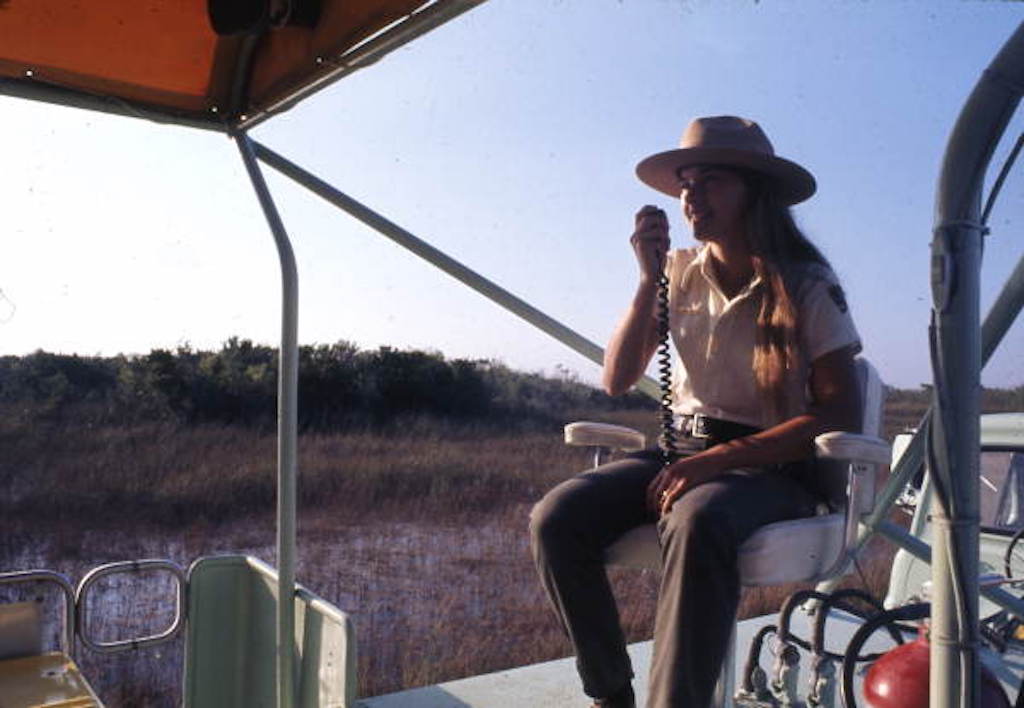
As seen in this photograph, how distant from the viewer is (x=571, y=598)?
1786 mm

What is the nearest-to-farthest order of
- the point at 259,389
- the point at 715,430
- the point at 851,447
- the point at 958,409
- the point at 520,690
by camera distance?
the point at 958,409 → the point at 851,447 → the point at 715,430 → the point at 520,690 → the point at 259,389

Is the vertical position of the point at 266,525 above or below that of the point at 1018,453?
below

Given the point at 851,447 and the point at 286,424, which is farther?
the point at 286,424

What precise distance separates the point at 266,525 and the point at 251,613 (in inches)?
176

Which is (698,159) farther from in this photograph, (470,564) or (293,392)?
(470,564)

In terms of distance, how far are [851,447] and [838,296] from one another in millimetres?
373

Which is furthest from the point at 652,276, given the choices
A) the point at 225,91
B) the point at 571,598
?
the point at 225,91

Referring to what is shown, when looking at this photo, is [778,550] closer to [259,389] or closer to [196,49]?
[196,49]

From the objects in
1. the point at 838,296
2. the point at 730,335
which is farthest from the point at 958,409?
the point at 730,335

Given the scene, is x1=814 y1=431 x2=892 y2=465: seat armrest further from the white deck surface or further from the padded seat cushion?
the white deck surface

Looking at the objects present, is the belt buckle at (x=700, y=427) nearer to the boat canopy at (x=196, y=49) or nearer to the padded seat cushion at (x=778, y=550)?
the padded seat cushion at (x=778, y=550)

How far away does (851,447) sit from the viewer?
1.58m

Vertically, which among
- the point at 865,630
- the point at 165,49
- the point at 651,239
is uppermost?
the point at 165,49

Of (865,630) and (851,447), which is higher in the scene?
(851,447)
